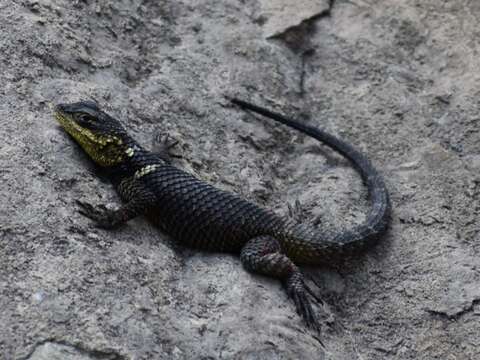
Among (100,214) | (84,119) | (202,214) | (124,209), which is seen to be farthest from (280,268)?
(84,119)

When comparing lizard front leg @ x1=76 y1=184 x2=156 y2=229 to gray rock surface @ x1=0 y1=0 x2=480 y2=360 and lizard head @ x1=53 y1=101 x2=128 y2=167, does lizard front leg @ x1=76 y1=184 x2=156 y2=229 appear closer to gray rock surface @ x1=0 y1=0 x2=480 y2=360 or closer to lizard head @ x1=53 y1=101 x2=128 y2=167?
gray rock surface @ x1=0 y1=0 x2=480 y2=360

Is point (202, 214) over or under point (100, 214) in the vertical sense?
under

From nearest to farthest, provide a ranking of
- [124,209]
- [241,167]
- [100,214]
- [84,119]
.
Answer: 1. [100,214]
2. [124,209]
3. [84,119]
4. [241,167]

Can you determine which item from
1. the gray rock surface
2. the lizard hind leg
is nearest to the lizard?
the lizard hind leg

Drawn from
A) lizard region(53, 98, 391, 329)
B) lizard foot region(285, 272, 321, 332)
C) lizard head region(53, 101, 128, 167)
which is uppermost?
lizard head region(53, 101, 128, 167)

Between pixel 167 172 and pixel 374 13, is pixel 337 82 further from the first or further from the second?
pixel 167 172

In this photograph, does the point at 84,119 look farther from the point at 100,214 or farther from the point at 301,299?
the point at 301,299

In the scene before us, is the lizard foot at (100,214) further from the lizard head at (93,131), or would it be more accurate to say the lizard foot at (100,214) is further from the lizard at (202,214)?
the lizard head at (93,131)

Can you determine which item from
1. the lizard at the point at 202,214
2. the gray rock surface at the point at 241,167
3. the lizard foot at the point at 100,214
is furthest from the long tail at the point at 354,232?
the lizard foot at the point at 100,214
